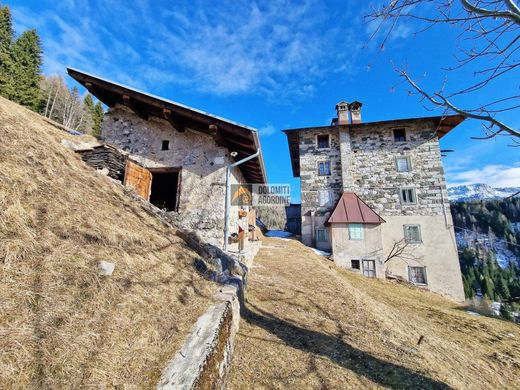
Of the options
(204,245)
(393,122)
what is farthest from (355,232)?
(204,245)

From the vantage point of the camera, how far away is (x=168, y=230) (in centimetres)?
485

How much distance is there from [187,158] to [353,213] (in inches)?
455

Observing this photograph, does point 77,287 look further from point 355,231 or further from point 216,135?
point 355,231

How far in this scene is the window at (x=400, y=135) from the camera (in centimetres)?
1838

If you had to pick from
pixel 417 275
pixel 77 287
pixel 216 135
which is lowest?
pixel 417 275

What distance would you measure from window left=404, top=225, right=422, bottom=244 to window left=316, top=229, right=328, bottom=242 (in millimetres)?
5185

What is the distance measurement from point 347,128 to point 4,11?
35197 mm

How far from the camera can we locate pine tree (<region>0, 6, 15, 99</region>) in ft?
69.8

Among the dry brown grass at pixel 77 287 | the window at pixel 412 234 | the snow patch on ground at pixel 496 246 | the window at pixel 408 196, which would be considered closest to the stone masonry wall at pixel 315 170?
the window at pixel 408 196

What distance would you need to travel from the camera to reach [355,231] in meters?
15.4

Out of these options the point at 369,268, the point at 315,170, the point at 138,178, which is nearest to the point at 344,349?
the point at 138,178

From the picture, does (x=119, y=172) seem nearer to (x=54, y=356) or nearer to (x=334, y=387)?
(x=54, y=356)

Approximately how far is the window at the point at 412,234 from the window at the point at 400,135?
21.2 ft

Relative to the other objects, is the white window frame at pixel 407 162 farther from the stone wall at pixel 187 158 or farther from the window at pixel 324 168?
the stone wall at pixel 187 158
